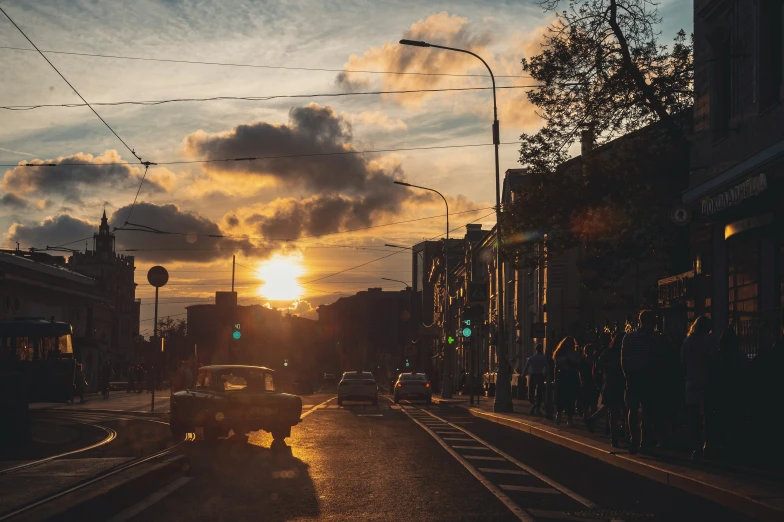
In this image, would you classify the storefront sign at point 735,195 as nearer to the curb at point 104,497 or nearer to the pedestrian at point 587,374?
the pedestrian at point 587,374

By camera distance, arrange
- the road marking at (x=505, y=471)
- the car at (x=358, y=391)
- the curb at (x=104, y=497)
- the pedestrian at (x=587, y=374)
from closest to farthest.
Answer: the curb at (x=104, y=497)
the road marking at (x=505, y=471)
the pedestrian at (x=587, y=374)
the car at (x=358, y=391)

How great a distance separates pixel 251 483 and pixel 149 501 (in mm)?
1884

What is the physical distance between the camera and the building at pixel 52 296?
54.8 meters

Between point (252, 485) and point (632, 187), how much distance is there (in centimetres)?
1777

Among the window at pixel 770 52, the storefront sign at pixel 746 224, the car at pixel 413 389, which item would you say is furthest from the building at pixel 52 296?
the window at pixel 770 52

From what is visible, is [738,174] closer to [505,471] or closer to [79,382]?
[505,471]

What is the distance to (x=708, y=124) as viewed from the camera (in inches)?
877

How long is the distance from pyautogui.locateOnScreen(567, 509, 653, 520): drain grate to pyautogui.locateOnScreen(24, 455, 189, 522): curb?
4.34 m

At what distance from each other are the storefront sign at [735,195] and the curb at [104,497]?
10.9 metres

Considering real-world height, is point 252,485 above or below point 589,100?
below

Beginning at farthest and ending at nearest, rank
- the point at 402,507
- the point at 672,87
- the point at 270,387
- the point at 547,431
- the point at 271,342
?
the point at 271,342, the point at 672,87, the point at 547,431, the point at 270,387, the point at 402,507

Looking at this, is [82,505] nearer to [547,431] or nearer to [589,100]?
[547,431]

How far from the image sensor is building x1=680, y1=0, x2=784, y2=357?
1820 centimetres

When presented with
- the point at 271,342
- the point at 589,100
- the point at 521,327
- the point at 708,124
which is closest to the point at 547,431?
the point at 708,124
